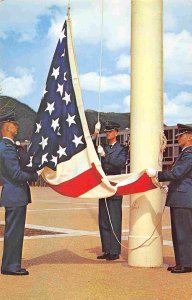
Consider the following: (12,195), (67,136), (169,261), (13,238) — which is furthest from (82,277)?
(169,261)

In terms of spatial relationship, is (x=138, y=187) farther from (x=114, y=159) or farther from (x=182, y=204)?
(x=114, y=159)

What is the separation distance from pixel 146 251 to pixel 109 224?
1.07 meters

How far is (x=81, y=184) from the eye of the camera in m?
7.31

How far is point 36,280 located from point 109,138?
243 centimetres

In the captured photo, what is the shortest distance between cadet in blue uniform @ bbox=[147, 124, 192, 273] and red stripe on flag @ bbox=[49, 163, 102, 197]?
580 millimetres

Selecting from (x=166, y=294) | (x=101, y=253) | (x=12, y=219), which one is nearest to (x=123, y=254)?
(x=101, y=253)

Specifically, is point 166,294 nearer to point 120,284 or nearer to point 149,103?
point 120,284

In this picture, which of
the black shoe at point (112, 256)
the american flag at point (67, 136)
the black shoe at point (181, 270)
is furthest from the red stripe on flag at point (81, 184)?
the black shoe at point (112, 256)

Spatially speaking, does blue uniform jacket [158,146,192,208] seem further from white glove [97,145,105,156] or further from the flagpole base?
white glove [97,145,105,156]

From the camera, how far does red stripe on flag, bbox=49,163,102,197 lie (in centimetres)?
728

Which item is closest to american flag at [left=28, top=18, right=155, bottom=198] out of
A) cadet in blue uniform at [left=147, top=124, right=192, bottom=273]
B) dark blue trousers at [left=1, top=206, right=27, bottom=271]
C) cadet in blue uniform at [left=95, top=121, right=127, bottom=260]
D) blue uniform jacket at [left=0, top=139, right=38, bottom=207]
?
blue uniform jacket at [left=0, top=139, right=38, bottom=207]

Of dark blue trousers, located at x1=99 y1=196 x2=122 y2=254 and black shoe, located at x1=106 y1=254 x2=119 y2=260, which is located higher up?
dark blue trousers, located at x1=99 y1=196 x2=122 y2=254

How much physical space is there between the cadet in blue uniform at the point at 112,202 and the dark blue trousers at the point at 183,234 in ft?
3.79

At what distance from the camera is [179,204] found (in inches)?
289
